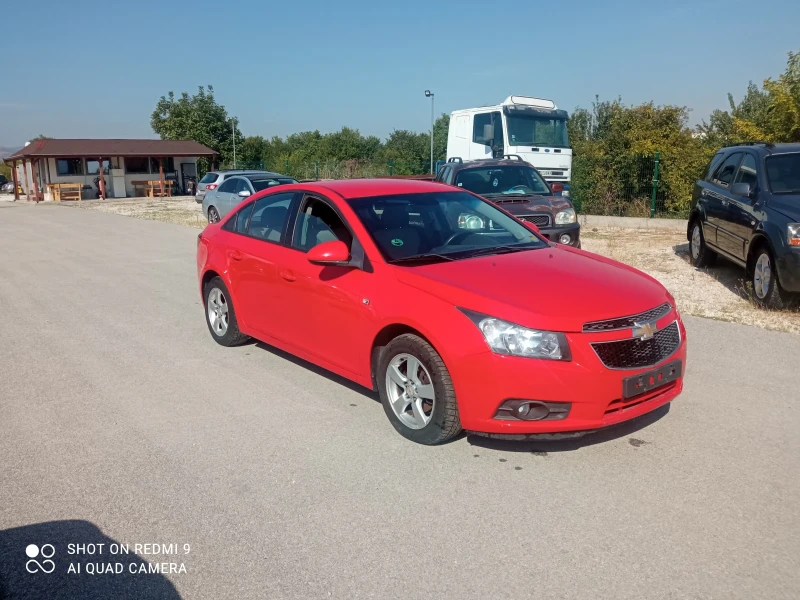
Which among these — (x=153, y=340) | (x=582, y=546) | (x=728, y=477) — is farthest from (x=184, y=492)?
(x=153, y=340)

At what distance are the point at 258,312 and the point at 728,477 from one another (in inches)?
149

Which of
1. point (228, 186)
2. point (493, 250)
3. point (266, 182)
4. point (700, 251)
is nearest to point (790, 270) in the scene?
point (700, 251)

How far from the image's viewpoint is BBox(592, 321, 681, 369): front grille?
4.14 metres

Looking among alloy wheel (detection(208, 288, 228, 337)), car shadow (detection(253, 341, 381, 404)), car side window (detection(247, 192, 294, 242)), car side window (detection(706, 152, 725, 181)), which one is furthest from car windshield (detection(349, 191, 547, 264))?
car side window (detection(706, 152, 725, 181))

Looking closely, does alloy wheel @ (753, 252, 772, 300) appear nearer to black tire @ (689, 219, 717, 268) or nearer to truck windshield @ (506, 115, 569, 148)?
black tire @ (689, 219, 717, 268)

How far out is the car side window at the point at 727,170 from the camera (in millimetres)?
10070

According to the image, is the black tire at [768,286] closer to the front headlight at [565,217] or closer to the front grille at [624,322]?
the front headlight at [565,217]

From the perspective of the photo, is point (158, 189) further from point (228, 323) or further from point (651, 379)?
point (651, 379)

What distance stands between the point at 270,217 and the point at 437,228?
155 centimetres

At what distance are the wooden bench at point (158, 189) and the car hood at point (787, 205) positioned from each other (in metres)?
38.5

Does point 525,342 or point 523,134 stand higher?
point 523,134

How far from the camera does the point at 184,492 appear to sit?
13.3 feet

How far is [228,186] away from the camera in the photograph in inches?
791

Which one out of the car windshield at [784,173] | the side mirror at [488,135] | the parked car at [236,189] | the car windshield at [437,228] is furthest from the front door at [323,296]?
the parked car at [236,189]
